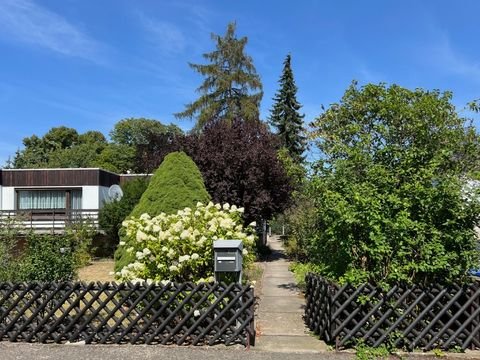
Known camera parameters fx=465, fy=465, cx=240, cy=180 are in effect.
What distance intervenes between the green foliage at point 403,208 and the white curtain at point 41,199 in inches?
761

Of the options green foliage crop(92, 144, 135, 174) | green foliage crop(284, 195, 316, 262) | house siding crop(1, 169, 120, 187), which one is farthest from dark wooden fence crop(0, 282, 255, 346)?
green foliage crop(92, 144, 135, 174)

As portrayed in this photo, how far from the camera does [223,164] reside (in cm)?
1692

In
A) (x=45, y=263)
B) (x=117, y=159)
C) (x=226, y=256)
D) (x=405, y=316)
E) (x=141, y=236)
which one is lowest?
(x=405, y=316)

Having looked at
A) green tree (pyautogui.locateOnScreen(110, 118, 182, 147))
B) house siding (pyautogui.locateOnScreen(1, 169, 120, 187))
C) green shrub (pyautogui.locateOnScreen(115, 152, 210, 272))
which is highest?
green tree (pyautogui.locateOnScreen(110, 118, 182, 147))

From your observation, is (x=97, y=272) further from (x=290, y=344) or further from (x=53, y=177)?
(x=53, y=177)

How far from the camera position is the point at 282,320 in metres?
7.95

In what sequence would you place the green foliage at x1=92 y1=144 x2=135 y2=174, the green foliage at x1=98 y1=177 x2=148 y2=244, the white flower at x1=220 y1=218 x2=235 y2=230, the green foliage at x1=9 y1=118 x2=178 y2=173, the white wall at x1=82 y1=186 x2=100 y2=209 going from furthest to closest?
the green foliage at x1=92 y1=144 x2=135 y2=174 < the green foliage at x1=9 y1=118 x2=178 y2=173 < the white wall at x1=82 y1=186 x2=100 y2=209 < the green foliage at x1=98 y1=177 x2=148 y2=244 < the white flower at x1=220 y1=218 x2=235 y2=230

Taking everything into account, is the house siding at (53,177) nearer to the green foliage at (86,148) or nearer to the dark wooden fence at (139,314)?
the dark wooden fence at (139,314)

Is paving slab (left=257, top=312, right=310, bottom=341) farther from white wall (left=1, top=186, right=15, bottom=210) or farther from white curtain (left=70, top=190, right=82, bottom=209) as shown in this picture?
white wall (left=1, top=186, right=15, bottom=210)

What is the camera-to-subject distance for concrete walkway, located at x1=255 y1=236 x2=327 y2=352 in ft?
20.9

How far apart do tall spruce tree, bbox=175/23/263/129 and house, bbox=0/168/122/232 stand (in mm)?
7737

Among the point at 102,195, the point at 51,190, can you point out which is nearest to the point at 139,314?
the point at 102,195

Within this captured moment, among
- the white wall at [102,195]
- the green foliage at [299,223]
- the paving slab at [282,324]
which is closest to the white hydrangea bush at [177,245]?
the paving slab at [282,324]

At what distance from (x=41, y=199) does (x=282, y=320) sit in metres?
19.9
